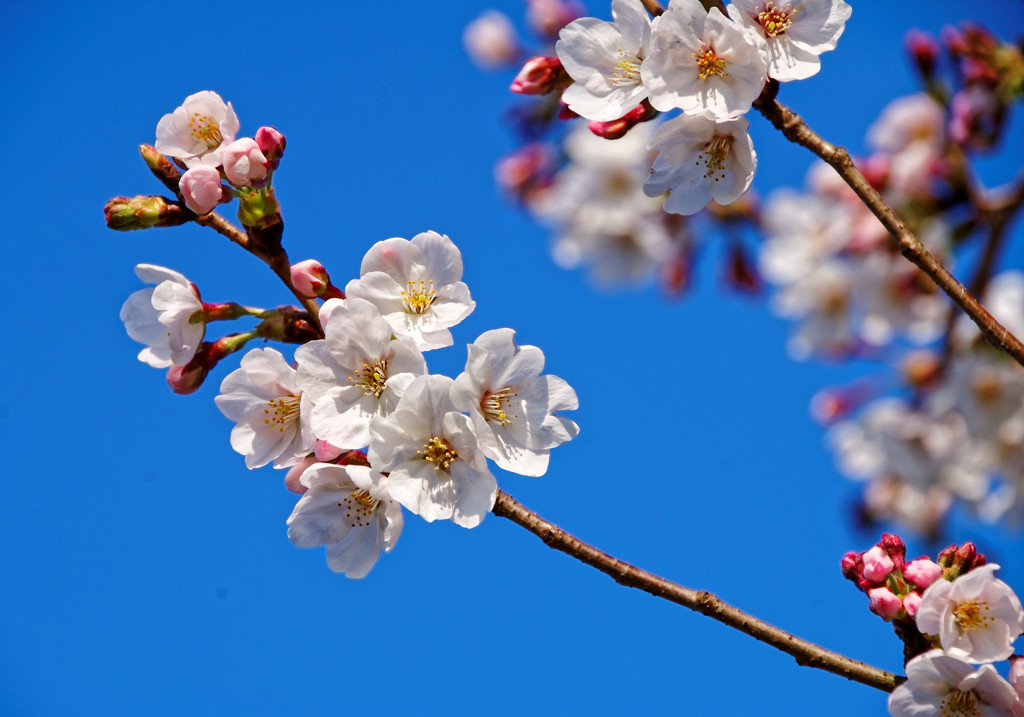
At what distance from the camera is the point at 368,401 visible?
83.5 inches

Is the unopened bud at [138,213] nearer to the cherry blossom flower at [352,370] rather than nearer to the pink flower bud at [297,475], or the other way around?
the cherry blossom flower at [352,370]

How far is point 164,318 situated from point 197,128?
0.52 metres

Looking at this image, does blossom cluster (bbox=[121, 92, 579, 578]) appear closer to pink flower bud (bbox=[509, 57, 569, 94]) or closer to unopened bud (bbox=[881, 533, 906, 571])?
pink flower bud (bbox=[509, 57, 569, 94])

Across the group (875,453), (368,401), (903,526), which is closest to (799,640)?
(368,401)

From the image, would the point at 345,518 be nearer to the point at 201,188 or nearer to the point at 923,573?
the point at 201,188

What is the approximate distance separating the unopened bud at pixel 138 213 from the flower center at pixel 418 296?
2.10ft

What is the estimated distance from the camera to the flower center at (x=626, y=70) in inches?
94.7

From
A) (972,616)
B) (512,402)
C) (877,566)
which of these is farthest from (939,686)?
(512,402)

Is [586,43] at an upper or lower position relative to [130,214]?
upper

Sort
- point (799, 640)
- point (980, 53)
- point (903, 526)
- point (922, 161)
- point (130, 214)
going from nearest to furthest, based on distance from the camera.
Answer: point (799, 640)
point (130, 214)
point (980, 53)
point (922, 161)
point (903, 526)

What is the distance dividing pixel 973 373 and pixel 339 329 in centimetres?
451

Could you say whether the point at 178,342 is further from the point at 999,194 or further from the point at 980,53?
the point at 999,194

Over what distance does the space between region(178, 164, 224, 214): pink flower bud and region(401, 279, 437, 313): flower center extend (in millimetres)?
528

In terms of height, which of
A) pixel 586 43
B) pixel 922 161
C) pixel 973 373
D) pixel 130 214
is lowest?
pixel 130 214
